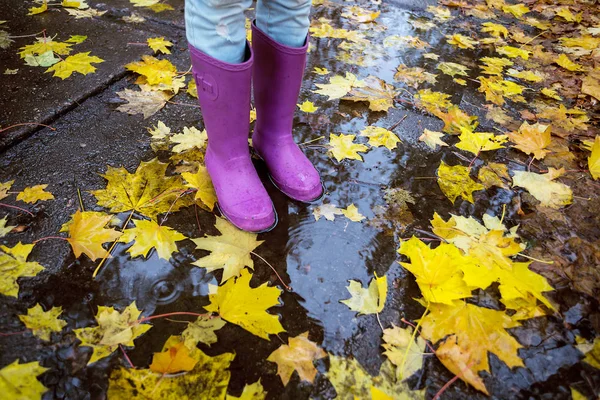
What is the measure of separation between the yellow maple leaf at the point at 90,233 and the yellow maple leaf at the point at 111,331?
194mm

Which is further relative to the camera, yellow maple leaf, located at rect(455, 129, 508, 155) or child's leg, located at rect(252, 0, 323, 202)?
yellow maple leaf, located at rect(455, 129, 508, 155)

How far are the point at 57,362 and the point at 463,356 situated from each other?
38.0 inches

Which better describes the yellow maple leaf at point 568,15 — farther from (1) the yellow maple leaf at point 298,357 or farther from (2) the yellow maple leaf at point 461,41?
(1) the yellow maple leaf at point 298,357

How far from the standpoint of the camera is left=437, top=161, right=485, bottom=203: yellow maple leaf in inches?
54.0

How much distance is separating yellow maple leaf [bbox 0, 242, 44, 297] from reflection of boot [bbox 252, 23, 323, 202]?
0.76 m

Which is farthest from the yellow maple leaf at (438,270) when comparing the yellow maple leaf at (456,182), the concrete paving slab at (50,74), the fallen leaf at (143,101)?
the concrete paving slab at (50,74)

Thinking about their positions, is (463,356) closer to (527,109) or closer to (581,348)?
(581,348)

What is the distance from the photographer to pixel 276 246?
1.14 meters

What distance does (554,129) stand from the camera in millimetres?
1731

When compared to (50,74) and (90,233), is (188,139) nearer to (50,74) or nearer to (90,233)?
(90,233)

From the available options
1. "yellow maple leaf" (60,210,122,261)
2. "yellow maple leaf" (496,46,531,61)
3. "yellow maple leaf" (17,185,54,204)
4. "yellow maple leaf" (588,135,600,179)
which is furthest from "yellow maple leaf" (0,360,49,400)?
"yellow maple leaf" (496,46,531,61)

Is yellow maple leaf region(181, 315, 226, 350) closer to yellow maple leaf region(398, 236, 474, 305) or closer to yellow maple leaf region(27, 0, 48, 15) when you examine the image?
yellow maple leaf region(398, 236, 474, 305)

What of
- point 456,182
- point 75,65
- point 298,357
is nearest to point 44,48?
point 75,65

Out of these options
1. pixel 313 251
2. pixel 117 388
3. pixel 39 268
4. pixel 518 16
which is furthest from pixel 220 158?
pixel 518 16
